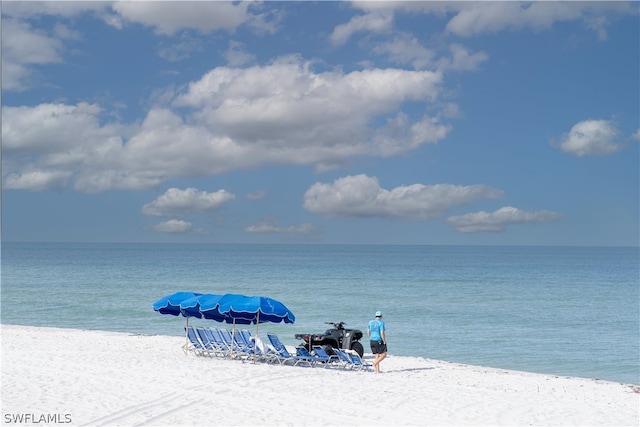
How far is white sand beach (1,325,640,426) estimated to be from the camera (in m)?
11.1

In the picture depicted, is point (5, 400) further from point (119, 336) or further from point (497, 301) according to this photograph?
point (497, 301)

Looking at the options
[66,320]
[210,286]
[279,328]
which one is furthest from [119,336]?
[210,286]

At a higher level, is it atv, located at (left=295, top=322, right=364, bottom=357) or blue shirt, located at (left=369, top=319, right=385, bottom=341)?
blue shirt, located at (left=369, top=319, right=385, bottom=341)

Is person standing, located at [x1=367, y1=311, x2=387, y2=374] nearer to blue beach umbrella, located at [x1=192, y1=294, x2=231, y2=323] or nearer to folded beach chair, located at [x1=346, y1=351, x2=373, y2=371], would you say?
folded beach chair, located at [x1=346, y1=351, x2=373, y2=371]

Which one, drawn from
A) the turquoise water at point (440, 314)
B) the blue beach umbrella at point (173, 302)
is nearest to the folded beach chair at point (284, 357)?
the blue beach umbrella at point (173, 302)

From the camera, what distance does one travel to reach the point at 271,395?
42.8 ft

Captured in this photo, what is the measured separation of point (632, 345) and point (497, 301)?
20.4 meters

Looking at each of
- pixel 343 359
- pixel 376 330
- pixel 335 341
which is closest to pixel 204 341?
pixel 335 341

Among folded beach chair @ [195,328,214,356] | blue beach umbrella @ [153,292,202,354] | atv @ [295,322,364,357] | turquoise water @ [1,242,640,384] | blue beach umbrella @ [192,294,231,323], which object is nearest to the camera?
blue beach umbrella @ [192,294,231,323]

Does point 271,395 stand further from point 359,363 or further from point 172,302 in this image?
point 172,302

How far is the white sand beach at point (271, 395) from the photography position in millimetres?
11117

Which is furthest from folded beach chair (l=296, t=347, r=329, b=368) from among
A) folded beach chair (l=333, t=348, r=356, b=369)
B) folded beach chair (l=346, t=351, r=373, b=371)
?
folded beach chair (l=346, t=351, r=373, b=371)

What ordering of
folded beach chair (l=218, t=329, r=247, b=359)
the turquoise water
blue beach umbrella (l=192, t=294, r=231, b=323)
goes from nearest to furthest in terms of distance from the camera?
1. blue beach umbrella (l=192, t=294, r=231, b=323)
2. folded beach chair (l=218, t=329, r=247, b=359)
3. the turquoise water

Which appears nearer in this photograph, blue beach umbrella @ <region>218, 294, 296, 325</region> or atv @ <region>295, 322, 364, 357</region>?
blue beach umbrella @ <region>218, 294, 296, 325</region>
